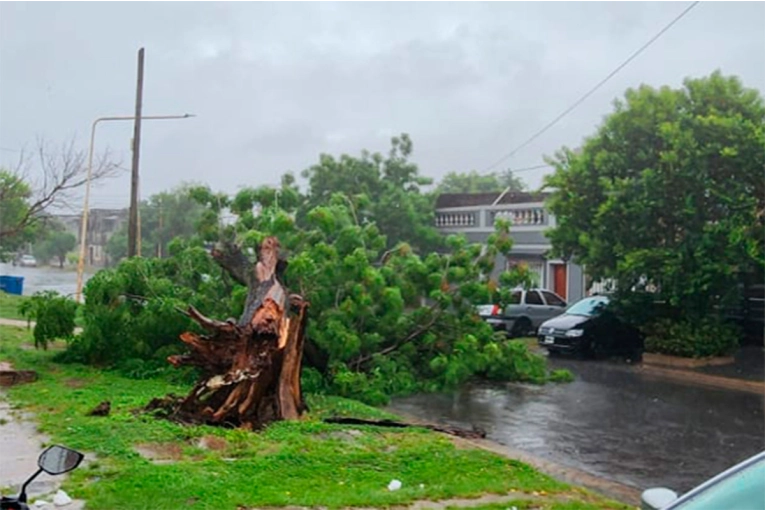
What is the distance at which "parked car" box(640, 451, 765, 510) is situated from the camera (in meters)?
2.93

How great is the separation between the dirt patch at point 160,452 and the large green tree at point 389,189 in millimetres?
16786

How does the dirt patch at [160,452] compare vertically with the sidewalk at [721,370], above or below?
below

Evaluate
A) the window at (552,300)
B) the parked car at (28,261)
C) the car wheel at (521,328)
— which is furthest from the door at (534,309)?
the parked car at (28,261)

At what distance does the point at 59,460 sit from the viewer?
10.7ft

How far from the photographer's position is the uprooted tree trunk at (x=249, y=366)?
28.7ft

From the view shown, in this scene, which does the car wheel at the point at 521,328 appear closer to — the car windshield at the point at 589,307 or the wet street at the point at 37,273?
the car windshield at the point at 589,307

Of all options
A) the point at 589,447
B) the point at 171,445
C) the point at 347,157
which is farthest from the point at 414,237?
the point at 171,445

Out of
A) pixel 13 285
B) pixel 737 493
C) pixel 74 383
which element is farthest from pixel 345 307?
pixel 13 285

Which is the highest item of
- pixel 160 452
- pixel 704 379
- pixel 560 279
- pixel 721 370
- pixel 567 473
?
pixel 560 279

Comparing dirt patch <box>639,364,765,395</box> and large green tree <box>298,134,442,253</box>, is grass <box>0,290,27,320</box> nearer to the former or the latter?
large green tree <box>298,134,442,253</box>

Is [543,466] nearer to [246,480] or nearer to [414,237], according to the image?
[246,480]

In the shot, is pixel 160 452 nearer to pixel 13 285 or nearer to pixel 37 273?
pixel 13 285

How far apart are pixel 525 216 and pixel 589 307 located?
576cm

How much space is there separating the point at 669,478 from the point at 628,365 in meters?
9.44
